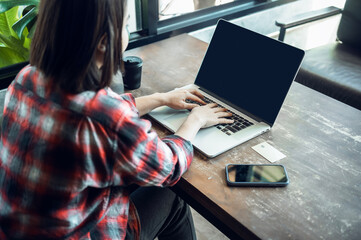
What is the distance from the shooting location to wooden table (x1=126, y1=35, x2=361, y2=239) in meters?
0.81

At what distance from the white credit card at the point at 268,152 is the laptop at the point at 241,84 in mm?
42

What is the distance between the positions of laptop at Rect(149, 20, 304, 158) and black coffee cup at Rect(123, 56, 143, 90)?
0.17 metres

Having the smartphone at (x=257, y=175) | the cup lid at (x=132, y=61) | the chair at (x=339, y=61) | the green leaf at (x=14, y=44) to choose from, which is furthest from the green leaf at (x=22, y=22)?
the chair at (x=339, y=61)

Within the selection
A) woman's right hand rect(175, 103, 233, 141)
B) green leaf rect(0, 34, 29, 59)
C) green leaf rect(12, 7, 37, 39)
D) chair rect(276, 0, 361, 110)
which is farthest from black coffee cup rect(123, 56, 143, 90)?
chair rect(276, 0, 361, 110)

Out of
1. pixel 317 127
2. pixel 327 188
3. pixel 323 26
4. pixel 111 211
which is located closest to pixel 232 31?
pixel 317 127

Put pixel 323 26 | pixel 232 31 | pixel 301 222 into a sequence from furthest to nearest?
pixel 323 26 < pixel 232 31 < pixel 301 222

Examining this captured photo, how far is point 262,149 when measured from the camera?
1.03 m

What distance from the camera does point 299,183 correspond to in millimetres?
914

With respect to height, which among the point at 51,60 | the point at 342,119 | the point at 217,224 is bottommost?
the point at 217,224

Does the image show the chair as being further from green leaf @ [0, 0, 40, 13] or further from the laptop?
green leaf @ [0, 0, 40, 13]

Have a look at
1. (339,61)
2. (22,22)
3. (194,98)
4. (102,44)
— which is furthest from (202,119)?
(339,61)

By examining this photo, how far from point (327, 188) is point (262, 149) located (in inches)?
8.0

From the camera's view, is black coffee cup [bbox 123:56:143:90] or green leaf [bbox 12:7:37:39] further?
green leaf [bbox 12:7:37:39]

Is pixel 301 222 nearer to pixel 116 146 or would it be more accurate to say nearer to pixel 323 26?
pixel 116 146
